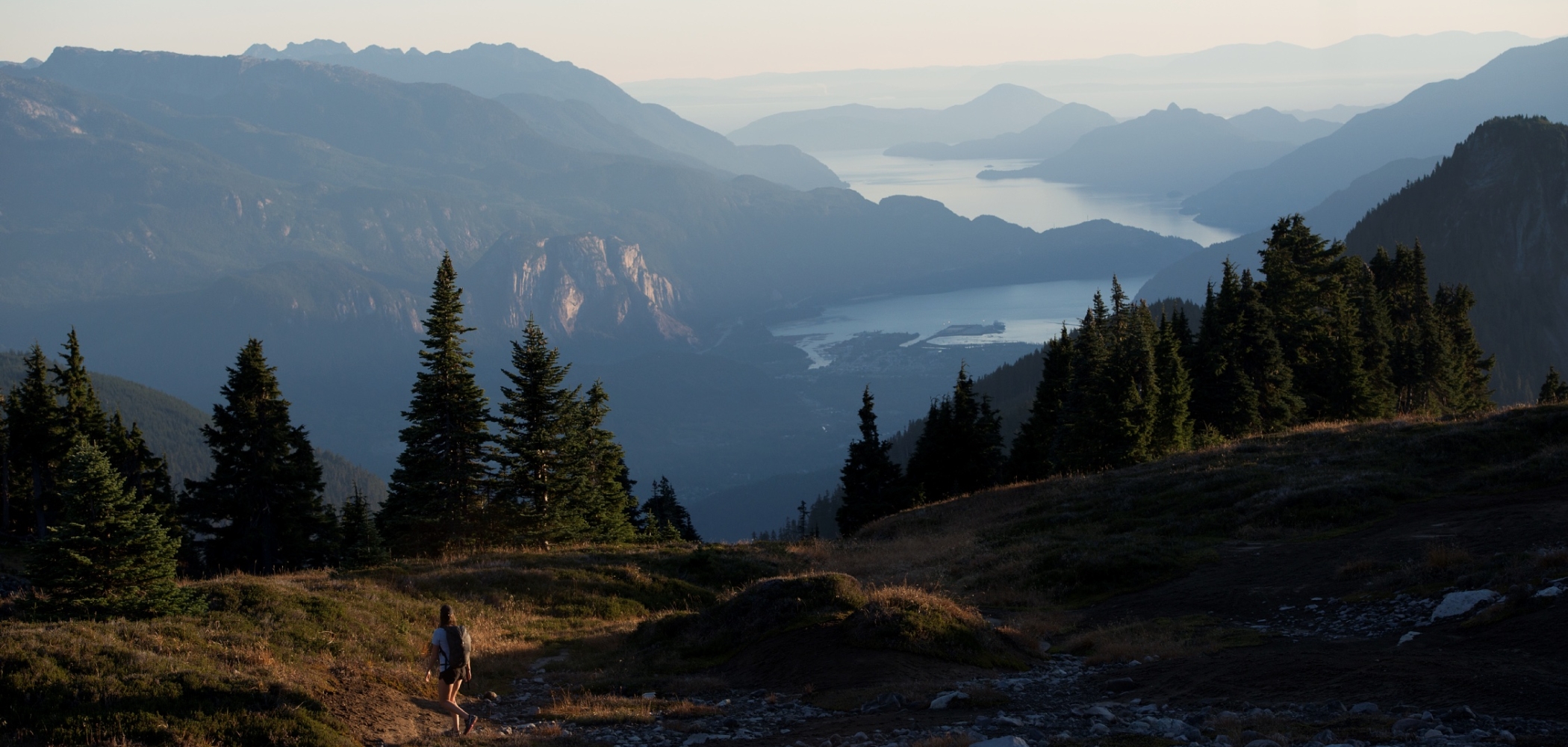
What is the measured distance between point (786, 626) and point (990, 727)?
7.79 m

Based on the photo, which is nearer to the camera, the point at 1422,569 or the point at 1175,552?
the point at 1422,569

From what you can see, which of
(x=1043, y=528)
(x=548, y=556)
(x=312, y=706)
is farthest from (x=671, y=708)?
(x=1043, y=528)

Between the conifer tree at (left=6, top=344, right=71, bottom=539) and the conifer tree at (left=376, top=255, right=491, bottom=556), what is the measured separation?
25063 millimetres

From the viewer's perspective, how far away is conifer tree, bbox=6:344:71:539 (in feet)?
174

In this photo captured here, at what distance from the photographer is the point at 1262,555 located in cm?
2488

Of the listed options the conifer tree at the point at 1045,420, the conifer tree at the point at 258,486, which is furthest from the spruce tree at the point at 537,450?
the conifer tree at the point at 1045,420

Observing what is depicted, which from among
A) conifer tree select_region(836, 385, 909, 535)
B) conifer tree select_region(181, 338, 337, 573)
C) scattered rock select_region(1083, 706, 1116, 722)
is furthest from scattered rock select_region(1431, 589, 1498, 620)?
conifer tree select_region(836, 385, 909, 535)

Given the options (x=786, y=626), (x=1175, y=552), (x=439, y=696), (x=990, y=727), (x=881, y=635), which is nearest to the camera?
(x=990, y=727)

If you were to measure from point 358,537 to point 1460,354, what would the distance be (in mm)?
82691

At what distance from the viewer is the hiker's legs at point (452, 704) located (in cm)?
1477

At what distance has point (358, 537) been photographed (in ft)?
186

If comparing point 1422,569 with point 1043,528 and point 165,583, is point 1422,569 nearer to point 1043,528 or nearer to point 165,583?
point 1043,528

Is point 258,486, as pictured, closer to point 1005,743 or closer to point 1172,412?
point 1005,743

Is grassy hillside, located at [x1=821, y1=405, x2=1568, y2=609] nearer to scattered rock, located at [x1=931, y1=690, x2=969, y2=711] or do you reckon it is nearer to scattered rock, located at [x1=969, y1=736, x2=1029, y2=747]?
scattered rock, located at [x1=931, y1=690, x2=969, y2=711]
